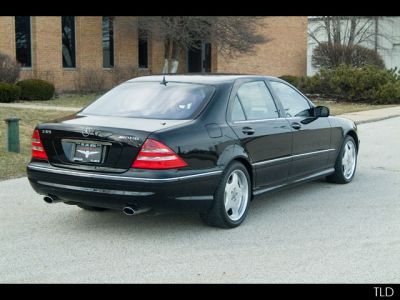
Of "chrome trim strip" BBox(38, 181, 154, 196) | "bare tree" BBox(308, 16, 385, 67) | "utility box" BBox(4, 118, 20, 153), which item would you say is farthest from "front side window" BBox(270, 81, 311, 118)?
"bare tree" BBox(308, 16, 385, 67)

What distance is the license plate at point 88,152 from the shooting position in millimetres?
5547

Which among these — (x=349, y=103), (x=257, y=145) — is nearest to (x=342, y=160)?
(x=257, y=145)

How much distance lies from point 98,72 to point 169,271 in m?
23.8

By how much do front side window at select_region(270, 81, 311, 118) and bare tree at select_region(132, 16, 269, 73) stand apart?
18011 millimetres

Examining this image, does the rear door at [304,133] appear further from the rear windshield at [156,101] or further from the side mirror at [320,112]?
the rear windshield at [156,101]

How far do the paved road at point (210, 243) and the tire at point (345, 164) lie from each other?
57 centimetres

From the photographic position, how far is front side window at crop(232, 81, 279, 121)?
6367mm

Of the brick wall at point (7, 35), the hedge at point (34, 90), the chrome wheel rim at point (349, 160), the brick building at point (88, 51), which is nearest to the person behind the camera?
the chrome wheel rim at point (349, 160)

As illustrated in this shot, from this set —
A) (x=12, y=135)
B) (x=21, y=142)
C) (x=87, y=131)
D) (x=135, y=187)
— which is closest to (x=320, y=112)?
(x=135, y=187)

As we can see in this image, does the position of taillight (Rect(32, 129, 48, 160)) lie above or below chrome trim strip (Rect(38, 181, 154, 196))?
above

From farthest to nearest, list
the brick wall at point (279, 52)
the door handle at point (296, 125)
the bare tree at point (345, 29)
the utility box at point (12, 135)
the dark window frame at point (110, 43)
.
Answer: the bare tree at point (345, 29) → the brick wall at point (279, 52) → the dark window frame at point (110, 43) → the utility box at point (12, 135) → the door handle at point (296, 125)

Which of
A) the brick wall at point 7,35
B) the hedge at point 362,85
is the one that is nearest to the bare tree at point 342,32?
the hedge at point 362,85

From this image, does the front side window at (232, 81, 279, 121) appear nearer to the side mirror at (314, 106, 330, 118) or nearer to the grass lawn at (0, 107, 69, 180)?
the side mirror at (314, 106, 330, 118)

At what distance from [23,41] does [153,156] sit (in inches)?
848
